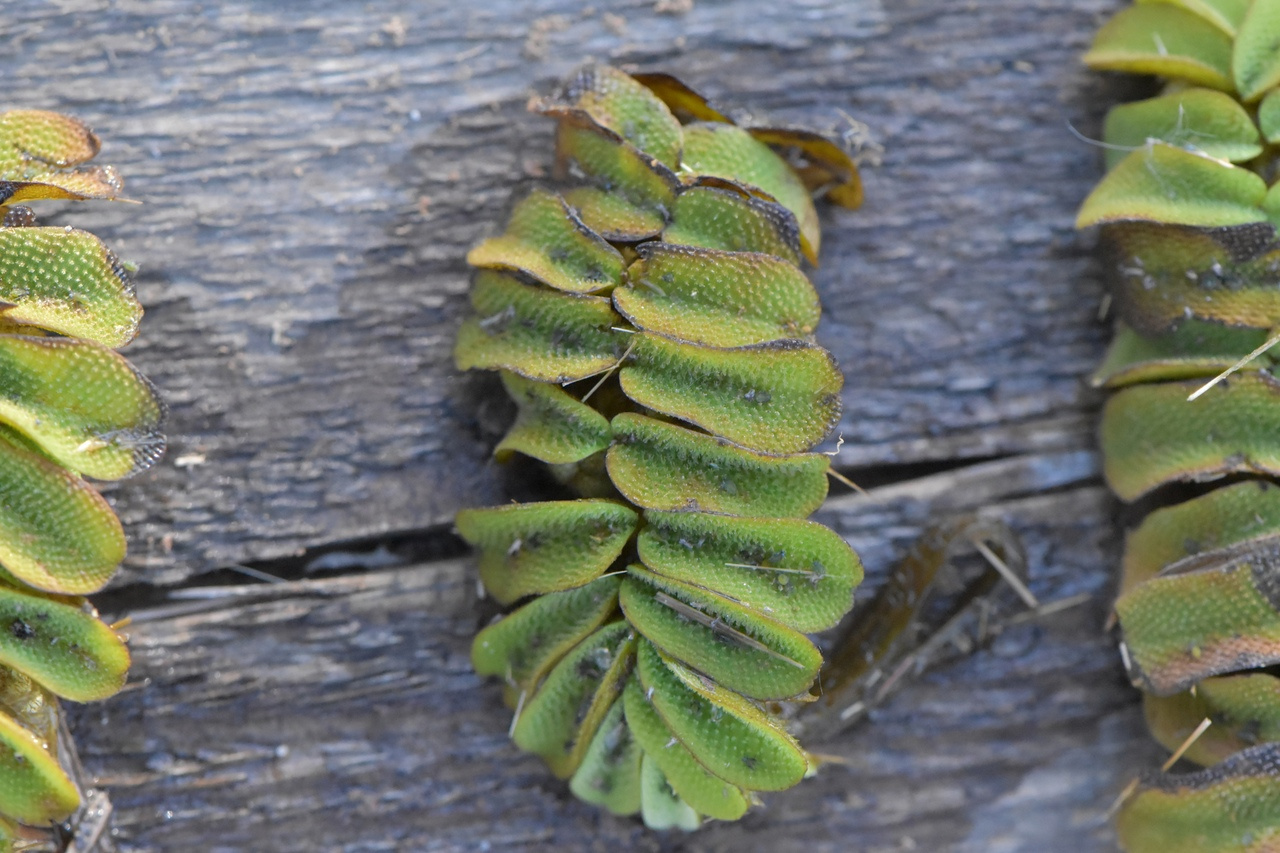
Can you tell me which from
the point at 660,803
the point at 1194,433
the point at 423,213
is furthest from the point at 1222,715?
the point at 423,213

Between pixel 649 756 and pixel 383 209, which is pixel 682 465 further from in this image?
pixel 383 209

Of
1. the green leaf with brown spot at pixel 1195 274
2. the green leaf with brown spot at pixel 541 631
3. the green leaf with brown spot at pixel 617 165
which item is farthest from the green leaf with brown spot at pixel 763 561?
the green leaf with brown spot at pixel 1195 274

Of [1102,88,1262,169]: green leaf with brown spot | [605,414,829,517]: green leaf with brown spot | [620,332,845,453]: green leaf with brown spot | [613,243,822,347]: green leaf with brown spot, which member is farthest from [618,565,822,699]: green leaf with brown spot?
[1102,88,1262,169]: green leaf with brown spot

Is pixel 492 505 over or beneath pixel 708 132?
beneath

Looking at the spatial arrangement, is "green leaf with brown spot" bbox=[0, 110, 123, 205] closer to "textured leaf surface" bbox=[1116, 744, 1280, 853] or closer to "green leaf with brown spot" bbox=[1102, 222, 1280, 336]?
"green leaf with brown spot" bbox=[1102, 222, 1280, 336]

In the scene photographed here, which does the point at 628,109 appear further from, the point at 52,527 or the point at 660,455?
the point at 52,527

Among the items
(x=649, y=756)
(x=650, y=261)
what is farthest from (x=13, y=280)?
(x=649, y=756)

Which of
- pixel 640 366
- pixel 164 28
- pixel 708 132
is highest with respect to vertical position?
pixel 164 28
